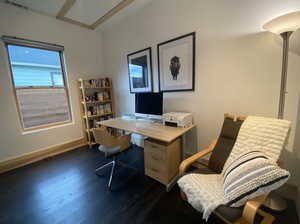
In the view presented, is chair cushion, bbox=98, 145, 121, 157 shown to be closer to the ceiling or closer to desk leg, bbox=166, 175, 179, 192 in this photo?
desk leg, bbox=166, 175, 179, 192

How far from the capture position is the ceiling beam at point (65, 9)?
2.21 meters

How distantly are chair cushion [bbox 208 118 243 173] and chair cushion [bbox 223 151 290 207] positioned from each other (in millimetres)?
376

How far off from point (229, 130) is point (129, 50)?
8.03ft

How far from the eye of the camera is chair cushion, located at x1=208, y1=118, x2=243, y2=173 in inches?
54.9

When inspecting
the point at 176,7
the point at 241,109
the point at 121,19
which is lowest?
the point at 241,109

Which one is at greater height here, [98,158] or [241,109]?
[241,109]

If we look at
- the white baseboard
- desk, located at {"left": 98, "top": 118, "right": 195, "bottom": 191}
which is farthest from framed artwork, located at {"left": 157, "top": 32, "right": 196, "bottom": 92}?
the white baseboard

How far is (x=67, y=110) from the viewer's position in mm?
3043

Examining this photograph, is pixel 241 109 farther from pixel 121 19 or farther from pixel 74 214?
pixel 121 19

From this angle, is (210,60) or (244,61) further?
(210,60)

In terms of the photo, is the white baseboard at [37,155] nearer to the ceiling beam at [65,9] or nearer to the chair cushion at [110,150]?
the chair cushion at [110,150]

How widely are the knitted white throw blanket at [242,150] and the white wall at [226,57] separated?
1.39 ft

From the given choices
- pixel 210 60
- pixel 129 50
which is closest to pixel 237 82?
pixel 210 60

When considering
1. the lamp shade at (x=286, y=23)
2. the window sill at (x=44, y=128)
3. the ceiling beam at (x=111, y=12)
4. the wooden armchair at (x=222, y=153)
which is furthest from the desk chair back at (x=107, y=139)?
the ceiling beam at (x=111, y=12)
